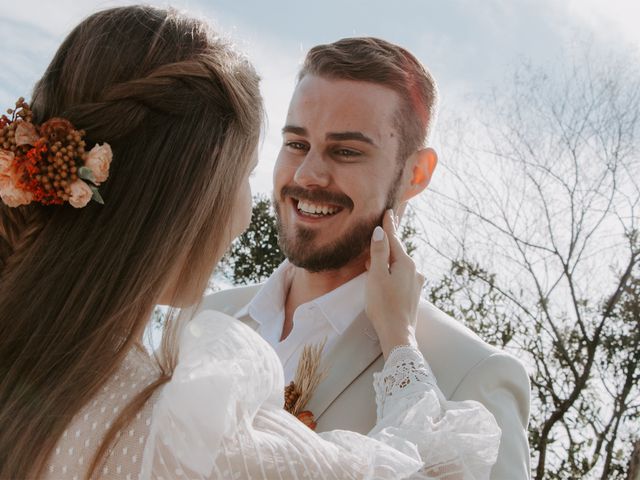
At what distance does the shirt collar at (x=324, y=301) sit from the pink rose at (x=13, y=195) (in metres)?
1.39

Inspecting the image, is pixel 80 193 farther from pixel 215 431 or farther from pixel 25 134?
pixel 215 431

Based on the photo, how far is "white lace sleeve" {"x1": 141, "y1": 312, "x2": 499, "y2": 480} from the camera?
4.19ft

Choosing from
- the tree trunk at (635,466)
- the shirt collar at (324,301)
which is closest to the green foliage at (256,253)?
the tree trunk at (635,466)

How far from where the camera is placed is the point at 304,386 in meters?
2.40

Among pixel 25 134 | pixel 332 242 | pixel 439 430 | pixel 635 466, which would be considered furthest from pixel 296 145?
pixel 635 466

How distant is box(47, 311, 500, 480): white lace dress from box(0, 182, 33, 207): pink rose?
1.14 ft

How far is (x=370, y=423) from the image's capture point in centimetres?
231

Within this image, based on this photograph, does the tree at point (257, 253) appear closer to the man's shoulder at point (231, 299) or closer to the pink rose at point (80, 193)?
the man's shoulder at point (231, 299)

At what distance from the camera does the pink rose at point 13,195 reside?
4.64 feet

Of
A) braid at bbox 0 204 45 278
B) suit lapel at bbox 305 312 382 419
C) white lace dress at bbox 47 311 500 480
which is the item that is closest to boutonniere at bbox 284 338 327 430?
suit lapel at bbox 305 312 382 419

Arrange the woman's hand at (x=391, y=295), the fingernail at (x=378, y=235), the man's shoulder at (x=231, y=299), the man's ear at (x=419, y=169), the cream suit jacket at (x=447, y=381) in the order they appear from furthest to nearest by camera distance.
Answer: the man's shoulder at (x=231, y=299)
the man's ear at (x=419, y=169)
the fingernail at (x=378, y=235)
the woman's hand at (x=391, y=295)
the cream suit jacket at (x=447, y=381)

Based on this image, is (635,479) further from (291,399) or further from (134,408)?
(134,408)

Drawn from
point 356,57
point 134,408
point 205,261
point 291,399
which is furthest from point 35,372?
point 356,57

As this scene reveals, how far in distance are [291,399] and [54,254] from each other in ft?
3.72
